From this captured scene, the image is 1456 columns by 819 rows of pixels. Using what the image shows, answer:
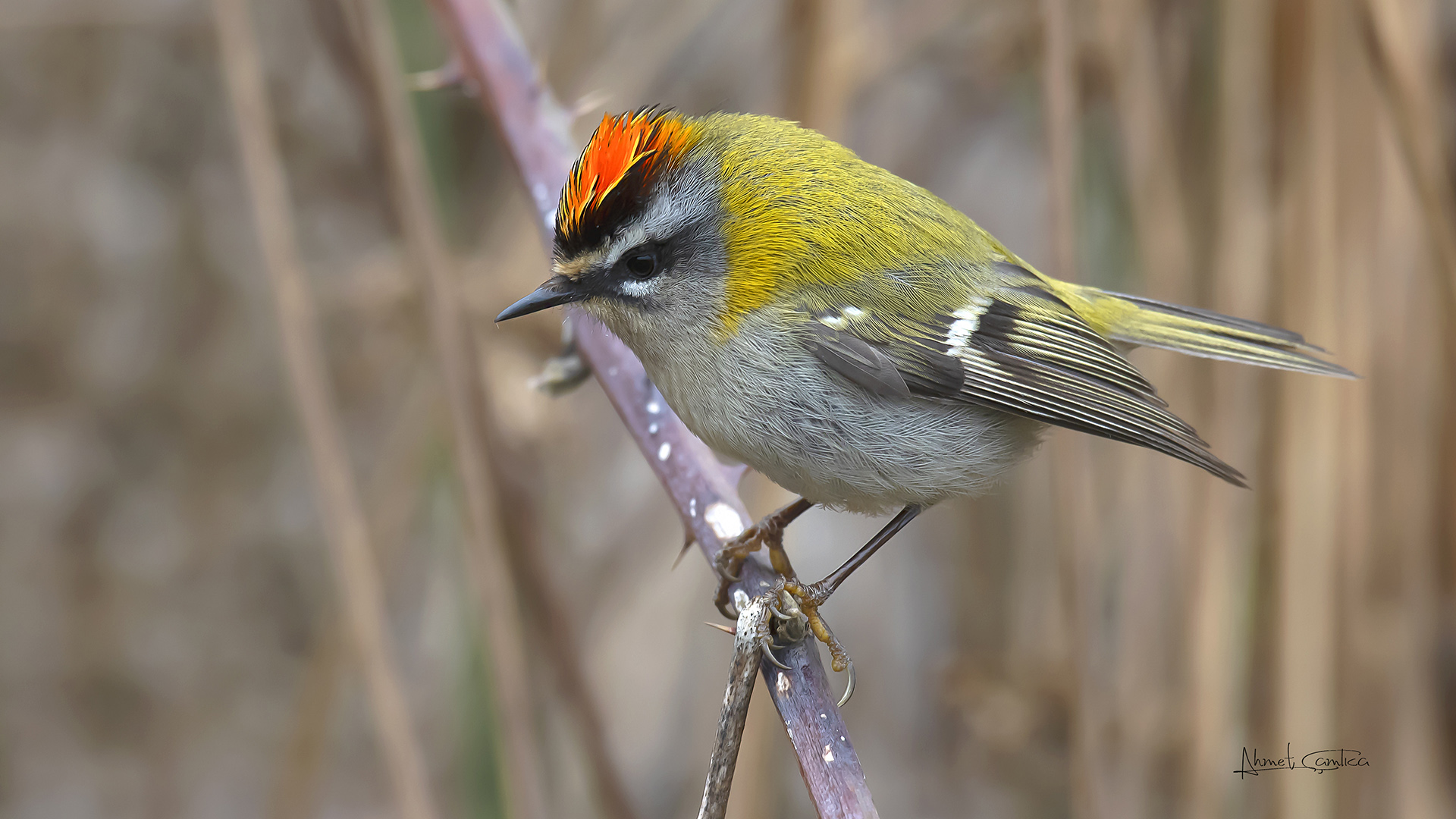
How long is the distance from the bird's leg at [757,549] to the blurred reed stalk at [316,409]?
2.02 ft

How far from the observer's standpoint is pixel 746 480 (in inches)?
120

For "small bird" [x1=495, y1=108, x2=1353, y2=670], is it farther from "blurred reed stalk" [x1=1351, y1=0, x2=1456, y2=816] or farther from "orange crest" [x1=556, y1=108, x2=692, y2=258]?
"blurred reed stalk" [x1=1351, y1=0, x2=1456, y2=816]

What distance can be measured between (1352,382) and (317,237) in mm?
3417

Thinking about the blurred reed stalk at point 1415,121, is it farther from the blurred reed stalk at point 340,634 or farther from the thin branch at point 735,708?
the blurred reed stalk at point 340,634

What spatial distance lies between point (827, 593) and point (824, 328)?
0.45 meters

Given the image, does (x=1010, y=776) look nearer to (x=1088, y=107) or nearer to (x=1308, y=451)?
(x=1308, y=451)

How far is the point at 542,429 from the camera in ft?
8.82

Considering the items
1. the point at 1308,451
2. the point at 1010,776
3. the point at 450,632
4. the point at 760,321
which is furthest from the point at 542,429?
the point at 1010,776

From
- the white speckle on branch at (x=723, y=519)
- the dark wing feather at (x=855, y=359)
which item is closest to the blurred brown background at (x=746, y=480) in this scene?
the dark wing feather at (x=855, y=359)

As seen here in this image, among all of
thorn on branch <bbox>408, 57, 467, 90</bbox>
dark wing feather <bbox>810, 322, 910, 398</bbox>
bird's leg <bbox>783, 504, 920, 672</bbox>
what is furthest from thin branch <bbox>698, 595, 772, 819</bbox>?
thorn on branch <bbox>408, 57, 467, 90</bbox>

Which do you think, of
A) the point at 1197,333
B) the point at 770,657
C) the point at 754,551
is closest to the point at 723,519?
the point at 770,657

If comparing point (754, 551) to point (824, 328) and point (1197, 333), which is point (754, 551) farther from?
point (1197, 333)
